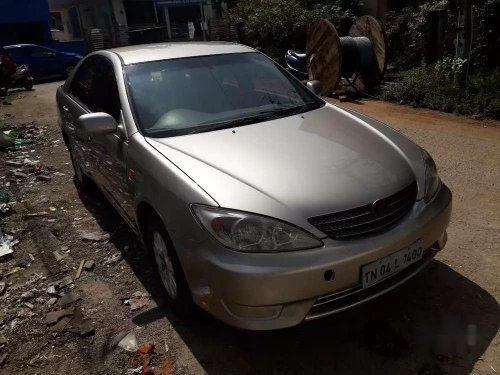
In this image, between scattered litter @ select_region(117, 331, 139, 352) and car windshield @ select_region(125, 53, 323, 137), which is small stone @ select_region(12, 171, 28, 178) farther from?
scattered litter @ select_region(117, 331, 139, 352)

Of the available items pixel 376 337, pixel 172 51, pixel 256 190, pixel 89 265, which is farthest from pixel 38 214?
pixel 376 337

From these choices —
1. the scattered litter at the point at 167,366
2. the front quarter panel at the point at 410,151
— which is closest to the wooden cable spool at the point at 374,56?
the front quarter panel at the point at 410,151

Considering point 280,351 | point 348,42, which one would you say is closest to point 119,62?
point 280,351

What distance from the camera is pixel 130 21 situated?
3020 centimetres

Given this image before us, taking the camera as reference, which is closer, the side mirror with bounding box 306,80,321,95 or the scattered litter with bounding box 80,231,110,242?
the side mirror with bounding box 306,80,321,95

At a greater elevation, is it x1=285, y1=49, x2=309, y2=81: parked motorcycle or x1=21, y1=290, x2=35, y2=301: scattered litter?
x1=285, y1=49, x2=309, y2=81: parked motorcycle

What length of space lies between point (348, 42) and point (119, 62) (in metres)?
6.66

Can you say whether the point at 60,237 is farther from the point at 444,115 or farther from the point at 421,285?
the point at 444,115

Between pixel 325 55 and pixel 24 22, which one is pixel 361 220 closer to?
pixel 325 55

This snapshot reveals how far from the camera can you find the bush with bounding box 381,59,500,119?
22.7 ft

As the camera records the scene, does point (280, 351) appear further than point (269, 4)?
No

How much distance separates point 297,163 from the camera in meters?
2.48

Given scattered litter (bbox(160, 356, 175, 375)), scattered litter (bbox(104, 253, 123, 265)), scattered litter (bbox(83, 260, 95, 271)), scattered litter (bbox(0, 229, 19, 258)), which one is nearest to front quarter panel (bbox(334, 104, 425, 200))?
scattered litter (bbox(160, 356, 175, 375))

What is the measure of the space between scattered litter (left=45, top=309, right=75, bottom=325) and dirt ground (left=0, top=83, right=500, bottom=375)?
3 cm
